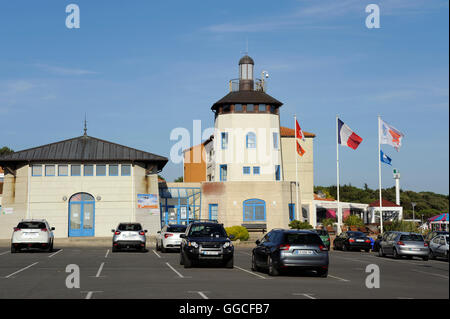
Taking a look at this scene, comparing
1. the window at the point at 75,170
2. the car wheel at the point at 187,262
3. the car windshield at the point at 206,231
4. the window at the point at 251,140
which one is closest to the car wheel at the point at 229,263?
the car windshield at the point at 206,231

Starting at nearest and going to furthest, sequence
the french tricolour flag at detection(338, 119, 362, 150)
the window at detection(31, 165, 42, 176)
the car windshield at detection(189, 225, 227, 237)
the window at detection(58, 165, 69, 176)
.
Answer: the car windshield at detection(189, 225, 227, 237), the french tricolour flag at detection(338, 119, 362, 150), the window at detection(31, 165, 42, 176), the window at detection(58, 165, 69, 176)

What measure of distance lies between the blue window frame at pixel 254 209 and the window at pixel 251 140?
5.14 m

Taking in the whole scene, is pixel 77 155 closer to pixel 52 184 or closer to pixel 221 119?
pixel 52 184

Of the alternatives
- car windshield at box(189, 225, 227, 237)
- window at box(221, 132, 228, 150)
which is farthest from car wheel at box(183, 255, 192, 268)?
window at box(221, 132, 228, 150)

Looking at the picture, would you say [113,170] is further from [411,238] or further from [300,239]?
[300,239]

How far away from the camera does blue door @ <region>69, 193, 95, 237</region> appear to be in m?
49.9

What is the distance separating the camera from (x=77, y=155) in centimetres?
5062

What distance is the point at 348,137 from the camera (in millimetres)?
46688

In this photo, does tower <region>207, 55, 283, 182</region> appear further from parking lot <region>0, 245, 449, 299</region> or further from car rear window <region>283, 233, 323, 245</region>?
car rear window <region>283, 233, 323, 245</region>

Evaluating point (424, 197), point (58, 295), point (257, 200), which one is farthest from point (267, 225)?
point (424, 197)

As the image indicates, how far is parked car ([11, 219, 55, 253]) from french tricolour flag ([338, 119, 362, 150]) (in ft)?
74.2

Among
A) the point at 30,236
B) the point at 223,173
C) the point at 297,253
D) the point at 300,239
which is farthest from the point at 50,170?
the point at 297,253

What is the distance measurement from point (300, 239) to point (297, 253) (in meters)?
0.52
